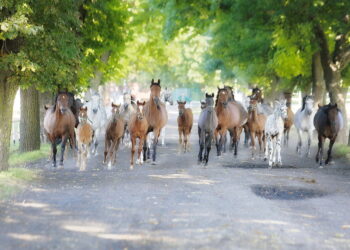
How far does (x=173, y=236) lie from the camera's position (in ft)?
32.9

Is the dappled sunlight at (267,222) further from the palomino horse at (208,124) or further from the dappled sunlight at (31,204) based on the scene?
the palomino horse at (208,124)

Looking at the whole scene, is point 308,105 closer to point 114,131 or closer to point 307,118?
point 307,118

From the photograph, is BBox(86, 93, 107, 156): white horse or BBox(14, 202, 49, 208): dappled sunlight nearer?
BBox(14, 202, 49, 208): dappled sunlight

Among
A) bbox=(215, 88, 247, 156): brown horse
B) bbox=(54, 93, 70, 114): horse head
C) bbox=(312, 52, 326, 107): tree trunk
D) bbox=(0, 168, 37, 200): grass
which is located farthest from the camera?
bbox=(312, 52, 326, 107): tree trunk

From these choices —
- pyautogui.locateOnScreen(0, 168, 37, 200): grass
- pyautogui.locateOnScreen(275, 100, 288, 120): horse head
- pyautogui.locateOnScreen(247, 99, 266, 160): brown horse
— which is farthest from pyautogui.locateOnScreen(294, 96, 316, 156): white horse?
pyautogui.locateOnScreen(0, 168, 37, 200): grass

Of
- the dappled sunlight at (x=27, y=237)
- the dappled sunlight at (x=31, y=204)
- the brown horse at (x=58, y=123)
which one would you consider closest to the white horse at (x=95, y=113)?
the brown horse at (x=58, y=123)

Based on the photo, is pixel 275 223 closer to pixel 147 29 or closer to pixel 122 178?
pixel 122 178

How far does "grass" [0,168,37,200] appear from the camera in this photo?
1415cm

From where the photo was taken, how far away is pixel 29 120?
26234mm

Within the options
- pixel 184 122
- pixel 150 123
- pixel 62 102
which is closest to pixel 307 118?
pixel 184 122

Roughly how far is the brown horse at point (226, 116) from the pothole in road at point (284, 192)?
25.7ft

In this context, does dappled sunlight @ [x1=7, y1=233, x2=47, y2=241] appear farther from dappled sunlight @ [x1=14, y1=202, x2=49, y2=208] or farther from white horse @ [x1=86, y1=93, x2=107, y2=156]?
white horse @ [x1=86, y1=93, x2=107, y2=156]

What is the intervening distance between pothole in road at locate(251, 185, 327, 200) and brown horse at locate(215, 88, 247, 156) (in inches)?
309

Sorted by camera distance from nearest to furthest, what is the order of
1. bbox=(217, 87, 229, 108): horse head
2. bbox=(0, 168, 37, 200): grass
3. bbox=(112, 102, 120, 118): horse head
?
bbox=(0, 168, 37, 200): grass
bbox=(112, 102, 120, 118): horse head
bbox=(217, 87, 229, 108): horse head
